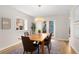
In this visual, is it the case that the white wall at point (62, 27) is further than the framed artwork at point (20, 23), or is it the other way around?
the white wall at point (62, 27)

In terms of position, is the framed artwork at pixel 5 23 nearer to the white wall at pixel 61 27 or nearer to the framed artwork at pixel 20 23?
the framed artwork at pixel 20 23

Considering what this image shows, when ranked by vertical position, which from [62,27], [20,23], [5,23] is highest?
[20,23]

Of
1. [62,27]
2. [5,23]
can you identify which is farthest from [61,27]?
[5,23]

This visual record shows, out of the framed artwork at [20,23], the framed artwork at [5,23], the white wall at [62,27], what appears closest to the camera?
the framed artwork at [5,23]

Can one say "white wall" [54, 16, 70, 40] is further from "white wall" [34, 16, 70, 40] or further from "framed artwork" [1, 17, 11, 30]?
"framed artwork" [1, 17, 11, 30]

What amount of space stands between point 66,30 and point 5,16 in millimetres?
5502

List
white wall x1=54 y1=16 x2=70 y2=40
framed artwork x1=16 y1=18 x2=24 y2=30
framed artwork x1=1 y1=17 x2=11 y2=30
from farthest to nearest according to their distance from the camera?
white wall x1=54 y1=16 x2=70 y2=40
framed artwork x1=16 y1=18 x2=24 y2=30
framed artwork x1=1 y1=17 x2=11 y2=30

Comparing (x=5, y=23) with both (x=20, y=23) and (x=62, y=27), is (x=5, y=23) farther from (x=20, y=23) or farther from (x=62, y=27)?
(x=62, y=27)

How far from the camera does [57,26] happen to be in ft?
31.7

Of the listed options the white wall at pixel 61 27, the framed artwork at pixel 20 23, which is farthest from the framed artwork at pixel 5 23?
the white wall at pixel 61 27

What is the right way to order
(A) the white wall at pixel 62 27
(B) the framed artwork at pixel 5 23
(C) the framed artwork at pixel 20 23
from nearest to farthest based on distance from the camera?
(B) the framed artwork at pixel 5 23, (C) the framed artwork at pixel 20 23, (A) the white wall at pixel 62 27

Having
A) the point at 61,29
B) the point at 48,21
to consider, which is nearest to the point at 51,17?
the point at 48,21

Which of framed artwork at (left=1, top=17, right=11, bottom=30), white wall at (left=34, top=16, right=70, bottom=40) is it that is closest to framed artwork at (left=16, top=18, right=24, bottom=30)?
framed artwork at (left=1, top=17, right=11, bottom=30)
